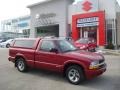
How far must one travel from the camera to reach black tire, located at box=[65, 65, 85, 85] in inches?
341

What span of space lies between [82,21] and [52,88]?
2506cm

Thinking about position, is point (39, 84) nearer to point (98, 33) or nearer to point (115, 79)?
point (115, 79)

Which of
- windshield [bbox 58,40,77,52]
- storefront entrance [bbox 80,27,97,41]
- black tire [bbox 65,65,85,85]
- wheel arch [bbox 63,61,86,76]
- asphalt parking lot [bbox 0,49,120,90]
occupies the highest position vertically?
storefront entrance [bbox 80,27,97,41]

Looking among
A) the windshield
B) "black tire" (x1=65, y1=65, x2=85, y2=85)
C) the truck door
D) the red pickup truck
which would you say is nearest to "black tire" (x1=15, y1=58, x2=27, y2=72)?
the red pickup truck

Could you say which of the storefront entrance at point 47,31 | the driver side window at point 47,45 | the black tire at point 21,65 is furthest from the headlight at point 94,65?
the storefront entrance at point 47,31

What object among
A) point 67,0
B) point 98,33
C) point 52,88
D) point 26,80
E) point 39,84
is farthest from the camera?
point 67,0

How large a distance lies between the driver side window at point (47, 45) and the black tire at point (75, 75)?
4.34ft

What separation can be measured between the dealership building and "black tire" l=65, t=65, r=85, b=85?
21.8m

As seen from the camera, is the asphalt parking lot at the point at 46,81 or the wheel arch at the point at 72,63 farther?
the wheel arch at the point at 72,63

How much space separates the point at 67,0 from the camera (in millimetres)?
36594

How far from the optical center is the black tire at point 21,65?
434 inches

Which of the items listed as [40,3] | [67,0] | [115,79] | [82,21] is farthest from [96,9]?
[115,79]

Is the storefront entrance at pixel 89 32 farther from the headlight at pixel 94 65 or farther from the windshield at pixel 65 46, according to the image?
the headlight at pixel 94 65

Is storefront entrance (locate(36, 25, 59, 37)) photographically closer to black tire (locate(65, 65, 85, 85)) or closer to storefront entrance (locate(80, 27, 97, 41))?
storefront entrance (locate(80, 27, 97, 41))
